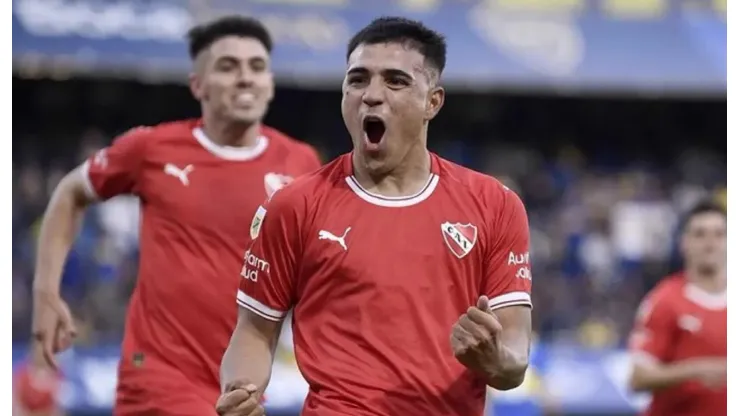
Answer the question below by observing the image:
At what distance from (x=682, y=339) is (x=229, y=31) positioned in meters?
3.60

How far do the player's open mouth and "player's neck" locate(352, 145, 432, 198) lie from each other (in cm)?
10

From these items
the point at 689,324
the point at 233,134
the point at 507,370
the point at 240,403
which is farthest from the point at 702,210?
the point at 240,403

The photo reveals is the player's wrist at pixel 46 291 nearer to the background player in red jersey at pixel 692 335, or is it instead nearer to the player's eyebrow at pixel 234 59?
the player's eyebrow at pixel 234 59

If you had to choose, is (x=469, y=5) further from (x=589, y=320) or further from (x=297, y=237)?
(x=297, y=237)

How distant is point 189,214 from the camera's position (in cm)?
665

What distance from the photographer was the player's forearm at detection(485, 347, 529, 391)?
4.43m

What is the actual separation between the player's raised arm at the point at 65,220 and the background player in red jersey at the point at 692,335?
349cm

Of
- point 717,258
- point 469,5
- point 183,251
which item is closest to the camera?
point 183,251

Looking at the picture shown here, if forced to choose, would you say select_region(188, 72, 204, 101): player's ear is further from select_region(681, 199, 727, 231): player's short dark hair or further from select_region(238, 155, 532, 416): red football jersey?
select_region(681, 199, 727, 231): player's short dark hair

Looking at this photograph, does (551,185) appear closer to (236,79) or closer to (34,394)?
(34,394)

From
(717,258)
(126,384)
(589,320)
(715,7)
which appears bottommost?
(589,320)

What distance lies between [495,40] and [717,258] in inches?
344

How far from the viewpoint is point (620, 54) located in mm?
18047

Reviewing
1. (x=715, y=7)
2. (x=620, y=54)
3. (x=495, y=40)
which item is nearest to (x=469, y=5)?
(x=495, y=40)
